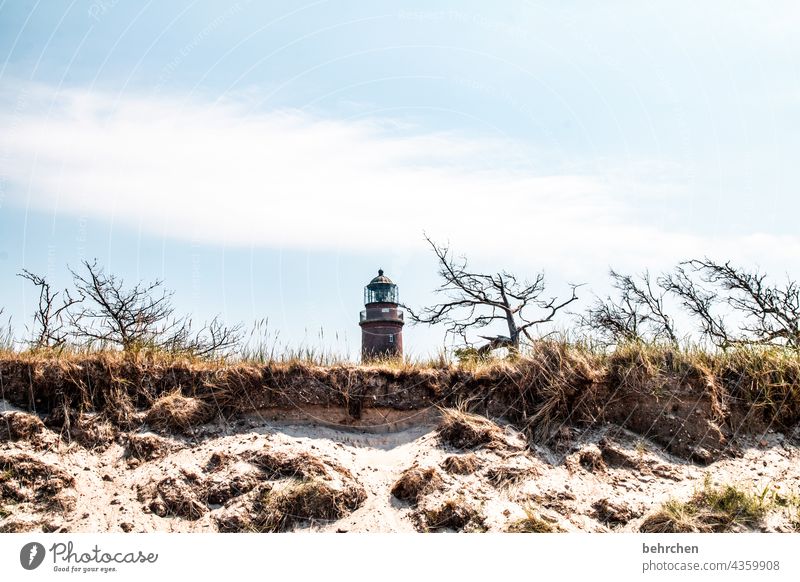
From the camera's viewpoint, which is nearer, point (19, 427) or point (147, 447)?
point (19, 427)

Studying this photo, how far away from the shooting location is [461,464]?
28.8 ft

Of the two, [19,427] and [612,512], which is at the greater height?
[19,427]

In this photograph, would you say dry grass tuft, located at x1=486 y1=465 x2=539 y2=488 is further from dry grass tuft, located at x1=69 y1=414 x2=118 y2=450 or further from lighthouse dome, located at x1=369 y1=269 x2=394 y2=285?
lighthouse dome, located at x1=369 y1=269 x2=394 y2=285

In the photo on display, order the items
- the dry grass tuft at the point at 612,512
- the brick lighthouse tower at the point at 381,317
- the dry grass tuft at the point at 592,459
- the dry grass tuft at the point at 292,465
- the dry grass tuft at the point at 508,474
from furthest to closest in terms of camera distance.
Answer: the brick lighthouse tower at the point at 381,317 < the dry grass tuft at the point at 592,459 < the dry grass tuft at the point at 508,474 < the dry grass tuft at the point at 292,465 < the dry grass tuft at the point at 612,512

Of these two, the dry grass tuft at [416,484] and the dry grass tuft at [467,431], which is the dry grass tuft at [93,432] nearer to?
the dry grass tuft at [416,484]

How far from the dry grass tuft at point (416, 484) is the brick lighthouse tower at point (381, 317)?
74.4 ft

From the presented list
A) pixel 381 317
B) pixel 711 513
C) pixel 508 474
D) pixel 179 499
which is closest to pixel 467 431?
pixel 508 474

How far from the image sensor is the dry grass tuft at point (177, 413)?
9.06 m

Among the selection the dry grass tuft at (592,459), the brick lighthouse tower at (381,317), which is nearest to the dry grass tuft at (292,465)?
the dry grass tuft at (592,459)

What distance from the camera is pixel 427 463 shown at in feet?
29.2

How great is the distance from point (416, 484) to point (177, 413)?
9.91 feet

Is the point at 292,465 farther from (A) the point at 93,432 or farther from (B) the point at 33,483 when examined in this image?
(B) the point at 33,483

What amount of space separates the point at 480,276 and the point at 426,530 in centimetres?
1331

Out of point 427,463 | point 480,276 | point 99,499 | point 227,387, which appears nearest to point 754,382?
point 427,463
